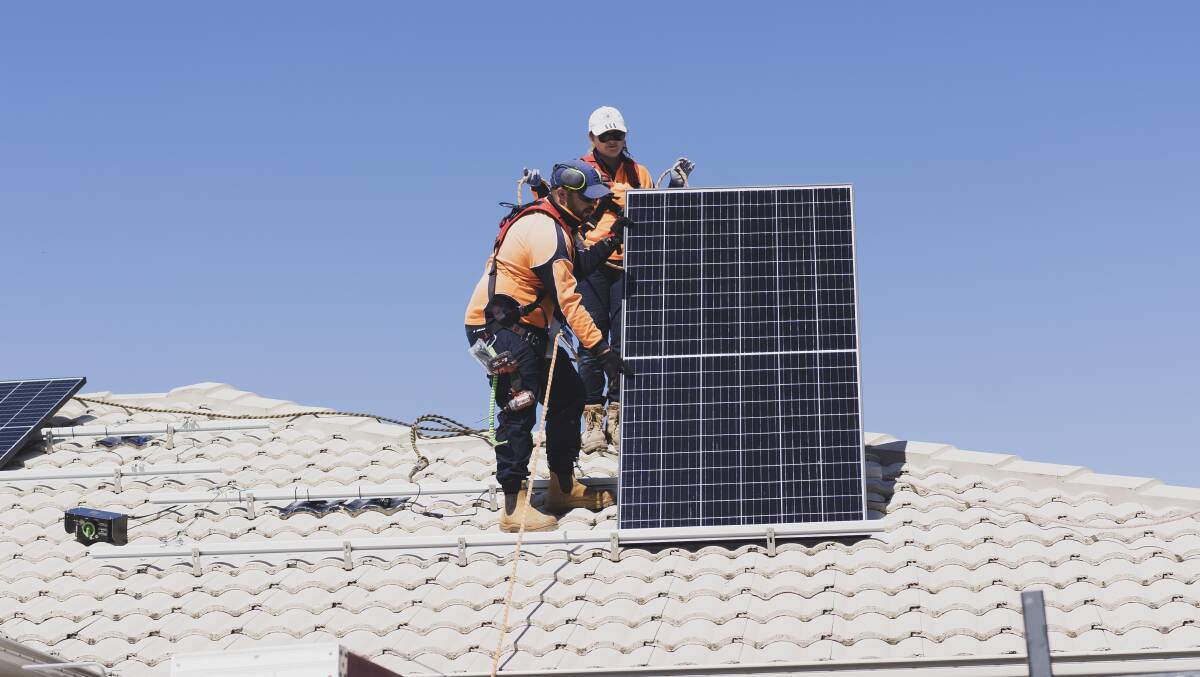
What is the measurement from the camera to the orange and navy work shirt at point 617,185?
12492 mm

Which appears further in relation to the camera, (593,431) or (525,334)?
(593,431)

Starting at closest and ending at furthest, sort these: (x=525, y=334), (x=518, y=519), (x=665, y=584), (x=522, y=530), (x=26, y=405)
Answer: (x=665, y=584)
(x=522, y=530)
(x=525, y=334)
(x=518, y=519)
(x=26, y=405)

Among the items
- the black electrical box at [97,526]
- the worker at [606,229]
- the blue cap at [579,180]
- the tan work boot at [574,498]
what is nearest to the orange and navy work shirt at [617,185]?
the worker at [606,229]

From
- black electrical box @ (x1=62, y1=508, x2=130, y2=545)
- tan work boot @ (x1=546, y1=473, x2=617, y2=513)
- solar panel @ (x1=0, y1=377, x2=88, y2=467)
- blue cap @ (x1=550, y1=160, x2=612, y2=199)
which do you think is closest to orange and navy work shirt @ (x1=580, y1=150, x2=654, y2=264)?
blue cap @ (x1=550, y1=160, x2=612, y2=199)

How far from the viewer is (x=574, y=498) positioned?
11.9m

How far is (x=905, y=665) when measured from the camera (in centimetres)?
885

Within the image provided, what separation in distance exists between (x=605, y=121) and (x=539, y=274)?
1969 mm

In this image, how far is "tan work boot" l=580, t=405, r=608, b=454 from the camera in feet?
43.2

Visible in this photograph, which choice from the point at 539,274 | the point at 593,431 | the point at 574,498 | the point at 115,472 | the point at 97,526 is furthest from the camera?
the point at 115,472

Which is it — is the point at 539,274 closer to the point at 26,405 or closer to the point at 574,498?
the point at 574,498

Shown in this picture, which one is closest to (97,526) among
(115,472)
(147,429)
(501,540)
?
(115,472)

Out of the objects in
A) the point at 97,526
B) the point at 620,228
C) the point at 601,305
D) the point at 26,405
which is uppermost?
the point at 620,228

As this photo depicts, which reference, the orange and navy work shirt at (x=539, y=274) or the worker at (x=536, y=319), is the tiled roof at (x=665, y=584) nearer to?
the worker at (x=536, y=319)

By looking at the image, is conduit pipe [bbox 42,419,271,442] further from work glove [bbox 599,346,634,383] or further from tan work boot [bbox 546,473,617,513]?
work glove [bbox 599,346,634,383]
